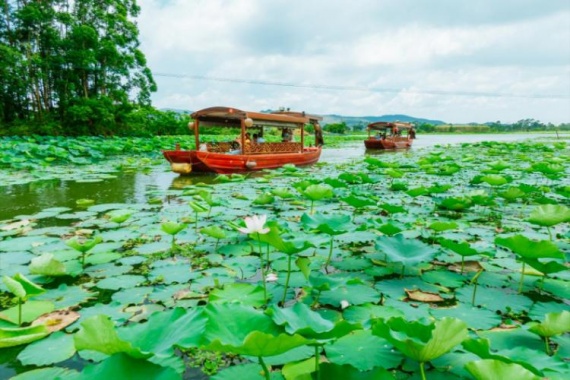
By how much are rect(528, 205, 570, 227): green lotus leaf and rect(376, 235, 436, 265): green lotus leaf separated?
2.60ft

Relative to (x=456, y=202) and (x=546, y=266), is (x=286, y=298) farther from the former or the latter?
(x=456, y=202)

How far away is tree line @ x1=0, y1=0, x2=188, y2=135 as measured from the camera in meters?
16.3

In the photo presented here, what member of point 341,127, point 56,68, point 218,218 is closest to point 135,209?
point 218,218

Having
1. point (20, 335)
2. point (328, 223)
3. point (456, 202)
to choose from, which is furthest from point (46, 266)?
point (456, 202)

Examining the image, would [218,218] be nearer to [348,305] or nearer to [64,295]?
[64,295]

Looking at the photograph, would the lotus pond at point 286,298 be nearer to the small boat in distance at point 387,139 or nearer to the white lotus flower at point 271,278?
the white lotus flower at point 271,278

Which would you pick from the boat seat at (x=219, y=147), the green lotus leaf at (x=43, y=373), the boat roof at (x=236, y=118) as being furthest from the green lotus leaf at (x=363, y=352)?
the boat seat at (x=219, y=147)

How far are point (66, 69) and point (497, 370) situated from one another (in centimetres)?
2163

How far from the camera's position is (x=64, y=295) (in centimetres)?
177

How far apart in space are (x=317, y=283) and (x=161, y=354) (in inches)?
33.2

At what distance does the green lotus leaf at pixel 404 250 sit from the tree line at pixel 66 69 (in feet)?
58.5

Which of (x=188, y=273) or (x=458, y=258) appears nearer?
(x=188, y=273)

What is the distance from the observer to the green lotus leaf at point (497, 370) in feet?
2.49

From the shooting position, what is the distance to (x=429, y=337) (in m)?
0.88
